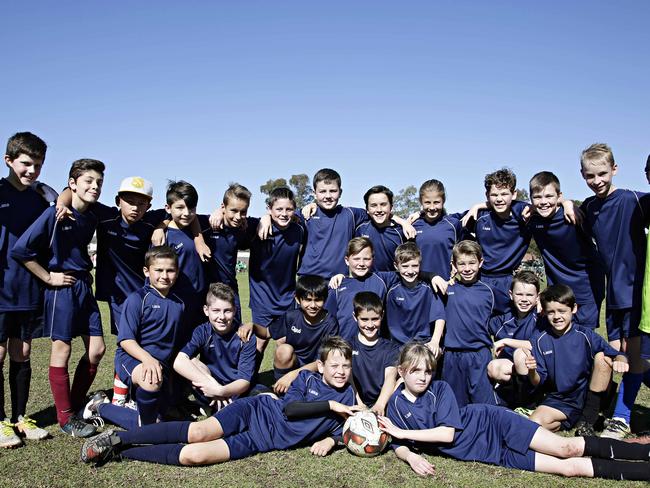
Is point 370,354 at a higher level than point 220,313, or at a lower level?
lower

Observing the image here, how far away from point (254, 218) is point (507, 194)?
2704mm

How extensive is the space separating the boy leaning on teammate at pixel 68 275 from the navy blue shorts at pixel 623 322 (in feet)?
15.3

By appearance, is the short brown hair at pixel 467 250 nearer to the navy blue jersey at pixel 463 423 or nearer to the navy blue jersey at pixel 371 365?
the navy blue jersey at pixel 371 365

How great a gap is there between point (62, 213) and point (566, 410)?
470cm

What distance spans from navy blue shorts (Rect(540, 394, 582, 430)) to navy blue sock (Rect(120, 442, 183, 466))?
10.3 feet

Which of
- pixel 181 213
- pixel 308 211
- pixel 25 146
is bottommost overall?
pixel 181 213

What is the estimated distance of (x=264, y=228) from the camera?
5574 millimetres

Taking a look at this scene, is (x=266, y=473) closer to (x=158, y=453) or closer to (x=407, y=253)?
(x=158, y=453)

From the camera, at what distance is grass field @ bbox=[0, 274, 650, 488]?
11.6 ft

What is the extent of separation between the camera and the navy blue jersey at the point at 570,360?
4648mm

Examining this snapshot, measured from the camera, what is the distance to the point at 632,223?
15.3 feet

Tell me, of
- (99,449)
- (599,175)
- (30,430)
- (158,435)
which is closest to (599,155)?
(599,175)

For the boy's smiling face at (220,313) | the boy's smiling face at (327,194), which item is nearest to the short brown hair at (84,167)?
the boy's smiling face at (220,313)

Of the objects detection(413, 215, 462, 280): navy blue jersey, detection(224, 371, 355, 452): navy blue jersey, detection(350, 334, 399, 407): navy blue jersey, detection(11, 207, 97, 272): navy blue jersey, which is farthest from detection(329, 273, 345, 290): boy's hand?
detection(11, 207, 97, 272): navy blue jersey
